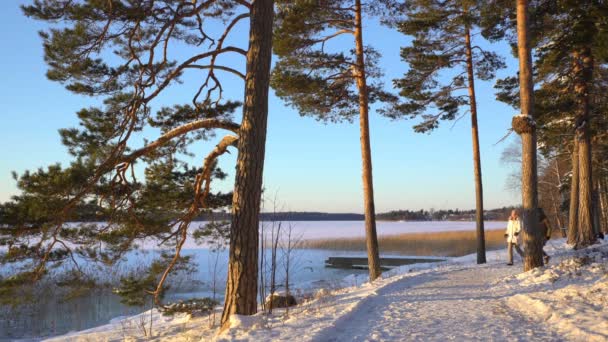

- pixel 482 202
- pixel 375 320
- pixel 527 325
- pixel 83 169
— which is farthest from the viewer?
pixel 482 202

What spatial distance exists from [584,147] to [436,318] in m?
11.3

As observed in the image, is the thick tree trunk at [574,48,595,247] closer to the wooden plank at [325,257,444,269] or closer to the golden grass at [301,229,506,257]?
the wooden plank at [325,257,444,269]

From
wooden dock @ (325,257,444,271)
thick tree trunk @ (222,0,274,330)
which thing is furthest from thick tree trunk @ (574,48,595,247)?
thick tree trunk @ (222,0,274,330)

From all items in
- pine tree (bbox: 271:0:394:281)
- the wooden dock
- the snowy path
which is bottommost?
the wooden dock

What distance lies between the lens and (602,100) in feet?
54.7

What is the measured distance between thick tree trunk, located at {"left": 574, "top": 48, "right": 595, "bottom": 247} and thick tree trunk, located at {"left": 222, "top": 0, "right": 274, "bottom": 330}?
11535 mm

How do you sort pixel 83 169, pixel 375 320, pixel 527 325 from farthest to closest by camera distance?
pixel 83 169 → pixel 375 320 → pixel 527 325

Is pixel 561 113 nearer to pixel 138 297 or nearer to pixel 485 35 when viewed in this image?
pixel 485 35

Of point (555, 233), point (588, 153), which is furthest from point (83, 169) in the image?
point (555, 233)

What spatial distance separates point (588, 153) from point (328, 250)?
20910mm

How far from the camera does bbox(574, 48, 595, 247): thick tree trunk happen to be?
13422 mm

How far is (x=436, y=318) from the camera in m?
5.41

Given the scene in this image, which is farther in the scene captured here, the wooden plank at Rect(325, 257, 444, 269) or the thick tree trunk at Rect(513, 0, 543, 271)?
the wooden plank at Rect(325, 257, 444, 269)

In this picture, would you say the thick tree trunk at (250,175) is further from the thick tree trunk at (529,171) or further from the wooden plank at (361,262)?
the wooden plank at (361,262)
